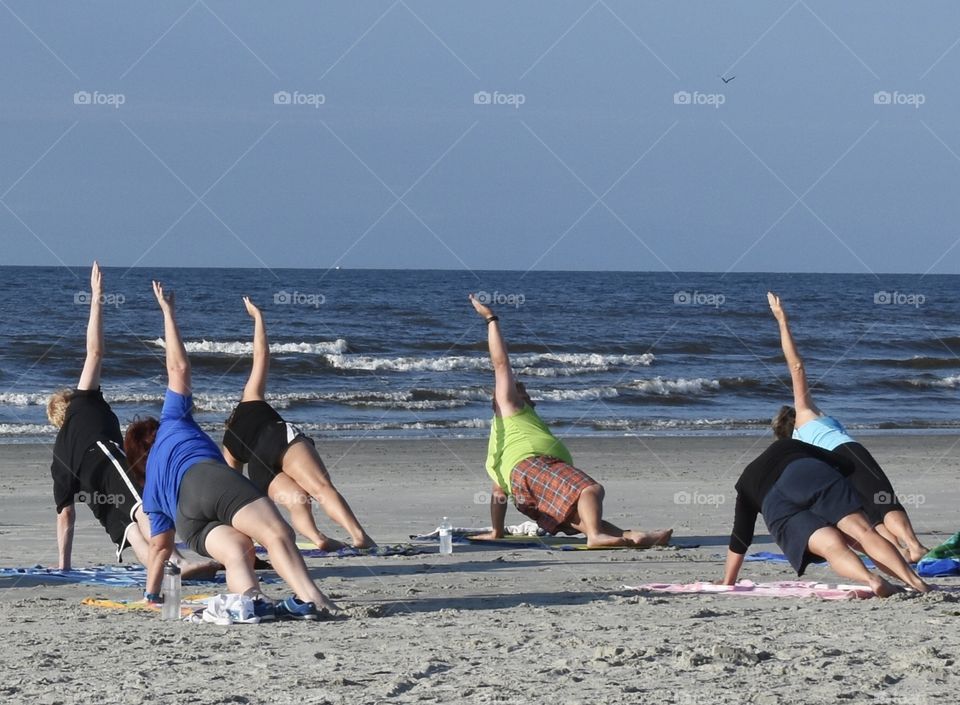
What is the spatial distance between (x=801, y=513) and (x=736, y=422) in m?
13.9

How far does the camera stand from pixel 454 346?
31.5 m

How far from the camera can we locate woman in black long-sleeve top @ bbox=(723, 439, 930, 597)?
6.80 m

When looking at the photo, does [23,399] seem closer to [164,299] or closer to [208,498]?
[164,299]

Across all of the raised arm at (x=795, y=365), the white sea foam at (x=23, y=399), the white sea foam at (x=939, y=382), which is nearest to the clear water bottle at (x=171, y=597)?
the raised arm at (x=795, y=365)

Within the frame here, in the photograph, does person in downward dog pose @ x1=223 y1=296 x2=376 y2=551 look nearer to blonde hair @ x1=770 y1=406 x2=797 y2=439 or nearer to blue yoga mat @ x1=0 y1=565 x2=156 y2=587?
blue yoga mat @ x1=0 y1=565 x2=156 y2=587

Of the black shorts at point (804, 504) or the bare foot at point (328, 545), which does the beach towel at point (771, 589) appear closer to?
the black shorts at point (804, 504)

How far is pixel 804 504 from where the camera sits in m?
6.88

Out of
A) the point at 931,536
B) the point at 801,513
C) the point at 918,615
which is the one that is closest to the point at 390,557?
the point at 801,513

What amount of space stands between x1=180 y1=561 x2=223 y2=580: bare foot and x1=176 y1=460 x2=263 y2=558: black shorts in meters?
1.44

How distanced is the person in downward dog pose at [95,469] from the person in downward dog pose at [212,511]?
97 centimetres

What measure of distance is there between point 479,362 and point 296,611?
21877 millimetres

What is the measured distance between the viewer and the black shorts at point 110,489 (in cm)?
742

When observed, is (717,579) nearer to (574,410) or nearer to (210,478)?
(210,478)

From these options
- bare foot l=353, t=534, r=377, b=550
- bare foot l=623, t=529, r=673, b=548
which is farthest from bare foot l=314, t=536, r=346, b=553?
bare foot l=623, t=529, r=673, b=548
